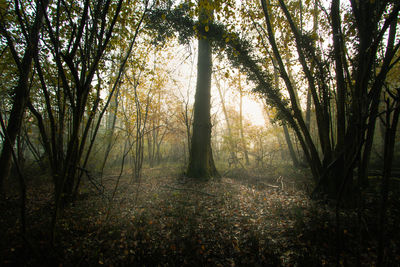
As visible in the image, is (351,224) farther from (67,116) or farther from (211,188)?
(67,116)

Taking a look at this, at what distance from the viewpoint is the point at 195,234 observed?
3262 millimetres

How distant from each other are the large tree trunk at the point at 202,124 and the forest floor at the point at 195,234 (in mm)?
2491

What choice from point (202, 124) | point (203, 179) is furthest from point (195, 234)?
point (202, 124)

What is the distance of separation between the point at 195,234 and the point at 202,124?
4963mm

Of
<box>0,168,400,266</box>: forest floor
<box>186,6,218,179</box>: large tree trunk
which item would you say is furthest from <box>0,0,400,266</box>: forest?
<box>186,6,218,179</box>: large tree trunk

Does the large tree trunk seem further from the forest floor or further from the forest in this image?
the forest floor

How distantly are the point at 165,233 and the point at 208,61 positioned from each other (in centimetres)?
716

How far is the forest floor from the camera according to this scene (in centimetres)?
265

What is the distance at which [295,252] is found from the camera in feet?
9.27

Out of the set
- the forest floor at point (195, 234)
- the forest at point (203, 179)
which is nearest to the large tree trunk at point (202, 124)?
the forest at point (203, 179)

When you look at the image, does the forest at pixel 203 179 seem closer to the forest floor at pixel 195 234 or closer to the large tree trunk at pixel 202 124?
the forest floor at pixel 195 234

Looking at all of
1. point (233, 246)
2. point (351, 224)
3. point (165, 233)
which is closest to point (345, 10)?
point (351, 224)

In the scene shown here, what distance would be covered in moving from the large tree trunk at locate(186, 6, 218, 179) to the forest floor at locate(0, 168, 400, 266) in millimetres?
2491

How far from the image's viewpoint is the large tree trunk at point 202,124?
24.4ft
